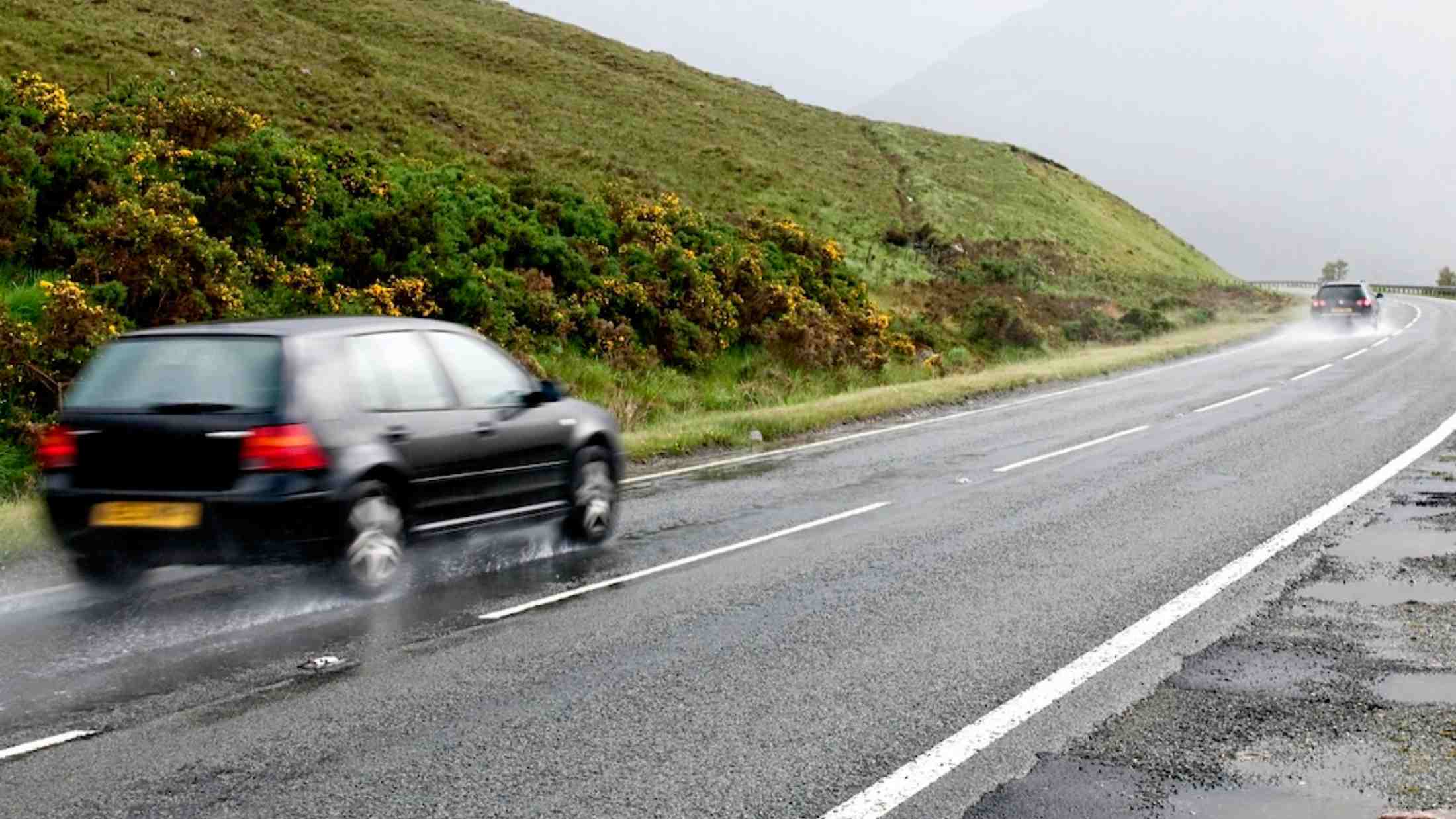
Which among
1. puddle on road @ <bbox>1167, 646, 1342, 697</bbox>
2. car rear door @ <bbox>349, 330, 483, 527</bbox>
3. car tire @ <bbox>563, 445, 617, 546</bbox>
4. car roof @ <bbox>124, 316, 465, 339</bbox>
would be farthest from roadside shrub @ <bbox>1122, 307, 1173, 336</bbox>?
puddle on road @ <bbox>1167, 646, 1342, 697</bbox>

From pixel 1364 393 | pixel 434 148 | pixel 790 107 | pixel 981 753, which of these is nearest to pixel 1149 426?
pixel 1364 393

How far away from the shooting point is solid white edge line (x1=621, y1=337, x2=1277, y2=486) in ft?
44.8

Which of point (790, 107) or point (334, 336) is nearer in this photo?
point (334, 336)

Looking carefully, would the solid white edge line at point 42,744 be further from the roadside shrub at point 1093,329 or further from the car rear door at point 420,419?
the roadside shrub at point 1093,329

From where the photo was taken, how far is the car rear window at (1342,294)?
41.2 meters

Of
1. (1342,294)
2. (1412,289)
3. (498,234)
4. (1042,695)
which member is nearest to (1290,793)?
(1042,695)

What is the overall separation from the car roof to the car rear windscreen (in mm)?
38940

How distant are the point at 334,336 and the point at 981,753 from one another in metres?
4.70

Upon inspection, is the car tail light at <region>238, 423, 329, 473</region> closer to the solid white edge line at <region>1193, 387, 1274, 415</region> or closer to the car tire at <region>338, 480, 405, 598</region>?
the car tire at <region>338, 480, 405, 598</region>

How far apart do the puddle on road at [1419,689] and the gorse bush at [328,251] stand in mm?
11404

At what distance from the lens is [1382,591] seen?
7832mm

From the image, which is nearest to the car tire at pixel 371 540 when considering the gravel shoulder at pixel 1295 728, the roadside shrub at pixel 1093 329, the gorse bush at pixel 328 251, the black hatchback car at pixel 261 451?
the black hatchback car at pixel 261 451

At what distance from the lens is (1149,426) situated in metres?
17.2

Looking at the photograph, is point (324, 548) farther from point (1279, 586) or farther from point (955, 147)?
point (955, 147)
